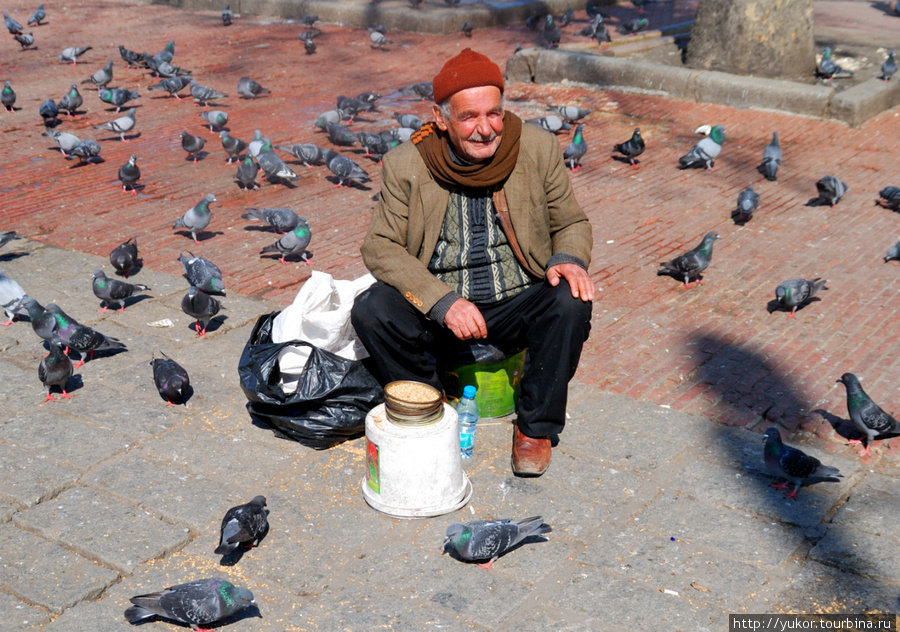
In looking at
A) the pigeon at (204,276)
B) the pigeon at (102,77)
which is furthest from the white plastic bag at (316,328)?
the pigeon at (102,77)

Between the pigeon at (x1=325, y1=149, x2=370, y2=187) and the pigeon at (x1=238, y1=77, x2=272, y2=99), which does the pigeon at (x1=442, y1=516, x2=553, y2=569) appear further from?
the pigeon at (x1=238, y1=77, x2=272, y2=99)

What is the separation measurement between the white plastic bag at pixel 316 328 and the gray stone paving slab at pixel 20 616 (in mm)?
1503

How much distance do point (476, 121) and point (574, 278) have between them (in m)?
0.82

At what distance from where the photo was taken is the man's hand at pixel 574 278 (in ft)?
13.4

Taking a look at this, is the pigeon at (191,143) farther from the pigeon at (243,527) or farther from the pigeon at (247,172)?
the pigeon at (243,527)

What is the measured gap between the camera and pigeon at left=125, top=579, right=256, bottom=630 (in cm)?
319

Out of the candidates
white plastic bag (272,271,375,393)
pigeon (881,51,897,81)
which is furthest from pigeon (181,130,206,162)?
pigeon (881,51,897,81)

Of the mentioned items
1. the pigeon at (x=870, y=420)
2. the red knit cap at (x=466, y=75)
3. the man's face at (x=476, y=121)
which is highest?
the red knit cap at (x=466, y=75)

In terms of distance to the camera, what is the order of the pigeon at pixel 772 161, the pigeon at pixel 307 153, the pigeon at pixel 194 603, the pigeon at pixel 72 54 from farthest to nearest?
the pigeon at pixel 72 54, the pigeon at pixel 307 153, the pigeon at pixel 772 161, the pigeon at pixel 194 603

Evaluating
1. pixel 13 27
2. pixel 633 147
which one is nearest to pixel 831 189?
pixel 633 147

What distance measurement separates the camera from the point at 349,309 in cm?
457

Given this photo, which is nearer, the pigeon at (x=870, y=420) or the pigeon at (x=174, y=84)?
the pigeon at (x=870, y=420)

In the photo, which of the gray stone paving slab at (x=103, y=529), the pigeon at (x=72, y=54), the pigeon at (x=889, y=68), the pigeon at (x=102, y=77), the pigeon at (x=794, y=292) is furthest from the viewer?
the pigeon at (x=72, y=54)

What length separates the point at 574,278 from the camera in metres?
4.11
